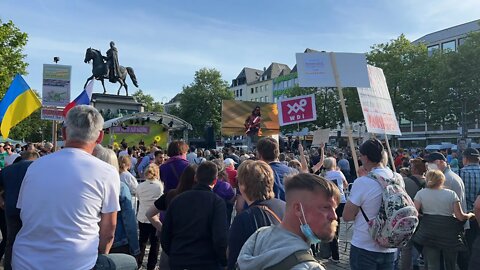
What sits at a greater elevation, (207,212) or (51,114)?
(51,114)

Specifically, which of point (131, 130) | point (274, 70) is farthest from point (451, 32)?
point (131, 130)

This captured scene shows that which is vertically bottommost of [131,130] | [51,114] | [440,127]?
[51,114]

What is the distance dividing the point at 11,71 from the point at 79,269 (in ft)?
84.3

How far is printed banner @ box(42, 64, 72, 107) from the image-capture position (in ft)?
39.5

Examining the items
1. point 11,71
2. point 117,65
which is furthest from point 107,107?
point 11,71

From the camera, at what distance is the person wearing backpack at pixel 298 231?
1802 millimetres

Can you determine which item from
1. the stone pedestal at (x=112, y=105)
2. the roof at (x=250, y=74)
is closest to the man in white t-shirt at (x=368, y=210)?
the stone pedestal at (x=112, y=105)

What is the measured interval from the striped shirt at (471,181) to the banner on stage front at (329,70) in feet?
6.82

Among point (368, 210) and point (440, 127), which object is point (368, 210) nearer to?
point (368, 210)

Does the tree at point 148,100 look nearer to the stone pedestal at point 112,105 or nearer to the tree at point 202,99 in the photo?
the tree at point 202,99

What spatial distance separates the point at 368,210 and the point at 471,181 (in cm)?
386

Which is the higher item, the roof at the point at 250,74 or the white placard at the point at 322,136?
the roof at the point at 250,74

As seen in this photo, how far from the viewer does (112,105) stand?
25609 mm

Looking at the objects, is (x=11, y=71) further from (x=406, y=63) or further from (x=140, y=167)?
(x=406, y=63)
